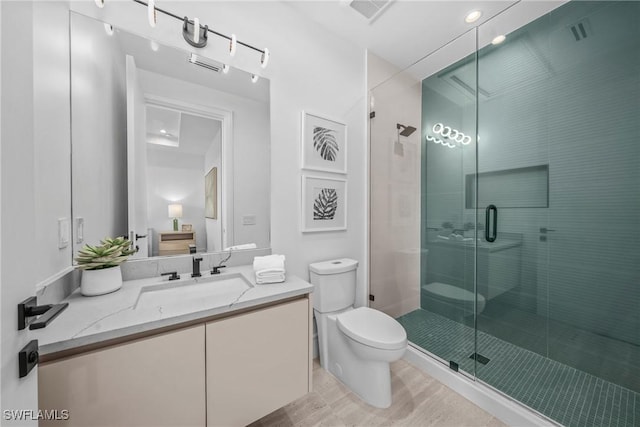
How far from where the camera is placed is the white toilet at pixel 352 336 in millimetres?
1410

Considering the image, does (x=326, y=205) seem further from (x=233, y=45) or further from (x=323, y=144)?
(x=233, y=45)

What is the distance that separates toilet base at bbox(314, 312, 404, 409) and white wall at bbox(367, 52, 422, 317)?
27.2 inches

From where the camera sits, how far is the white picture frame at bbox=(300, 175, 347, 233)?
1.86 metres

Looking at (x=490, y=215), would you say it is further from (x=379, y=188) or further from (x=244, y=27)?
(x=244, y=27)

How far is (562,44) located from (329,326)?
269 cm

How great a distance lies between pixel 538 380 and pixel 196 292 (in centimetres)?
227

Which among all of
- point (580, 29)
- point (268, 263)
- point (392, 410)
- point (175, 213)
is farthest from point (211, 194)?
point (580, 29)

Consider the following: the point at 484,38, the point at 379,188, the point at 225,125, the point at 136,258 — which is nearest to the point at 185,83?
the point at 225,125

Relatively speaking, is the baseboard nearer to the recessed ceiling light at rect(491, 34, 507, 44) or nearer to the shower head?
the shower head

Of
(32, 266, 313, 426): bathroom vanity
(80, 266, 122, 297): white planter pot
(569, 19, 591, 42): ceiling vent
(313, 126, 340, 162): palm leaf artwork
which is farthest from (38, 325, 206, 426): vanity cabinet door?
(569, 19, 591, 42): ceiling vent

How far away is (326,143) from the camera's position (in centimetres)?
195

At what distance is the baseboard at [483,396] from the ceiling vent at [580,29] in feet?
8.08

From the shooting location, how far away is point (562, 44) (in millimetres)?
1725

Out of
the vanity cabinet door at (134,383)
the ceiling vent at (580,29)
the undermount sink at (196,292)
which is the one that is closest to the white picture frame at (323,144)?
the undermount sink at (196,292)
